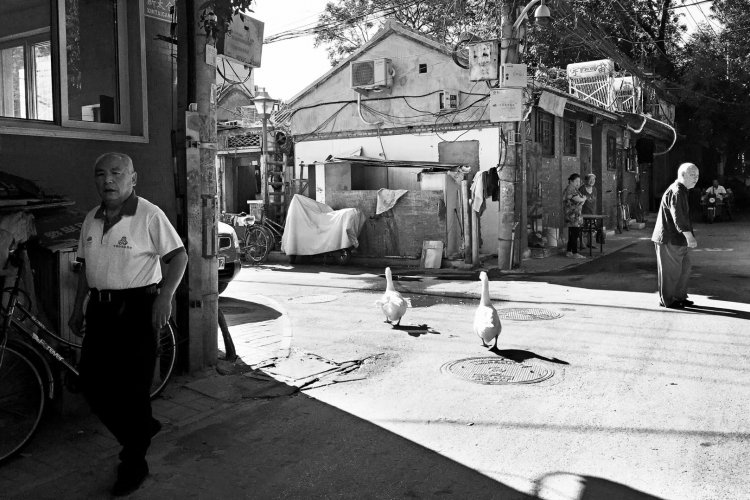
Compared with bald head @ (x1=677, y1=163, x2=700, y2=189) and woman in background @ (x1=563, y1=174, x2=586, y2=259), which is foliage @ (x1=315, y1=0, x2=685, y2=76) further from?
bald head @ (x1=677, y1=163, x2=700, y2=189)

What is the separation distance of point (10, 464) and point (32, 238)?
157cm

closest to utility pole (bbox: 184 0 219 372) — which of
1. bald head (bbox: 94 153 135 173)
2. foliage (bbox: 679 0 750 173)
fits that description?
bald head (bbox: 94 153 135 173)

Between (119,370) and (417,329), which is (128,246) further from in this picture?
(417,329)

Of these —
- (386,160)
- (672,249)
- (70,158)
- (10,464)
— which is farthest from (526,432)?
(386,160)

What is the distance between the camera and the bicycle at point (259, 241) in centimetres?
1698

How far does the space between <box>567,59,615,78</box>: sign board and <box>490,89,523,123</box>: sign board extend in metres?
12.2

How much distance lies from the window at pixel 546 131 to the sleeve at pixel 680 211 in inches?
332

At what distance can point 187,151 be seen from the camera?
19.3 feet

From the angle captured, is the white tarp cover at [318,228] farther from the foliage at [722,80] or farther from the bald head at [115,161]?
the foliage at [722,80]

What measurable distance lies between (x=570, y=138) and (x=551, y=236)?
14.5ft

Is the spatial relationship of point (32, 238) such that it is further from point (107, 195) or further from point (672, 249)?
point (672, 249)

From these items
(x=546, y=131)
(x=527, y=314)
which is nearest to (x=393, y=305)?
(x=527, y=314)

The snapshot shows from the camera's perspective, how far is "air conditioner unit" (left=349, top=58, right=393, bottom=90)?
1788 cm

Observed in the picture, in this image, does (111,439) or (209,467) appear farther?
(111,439)
